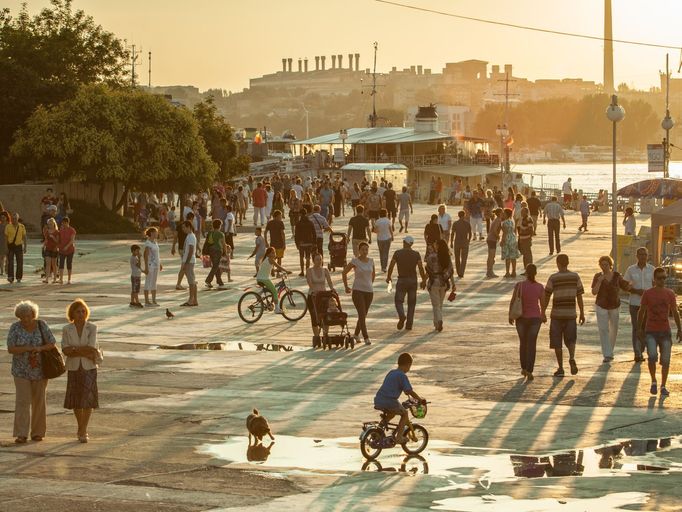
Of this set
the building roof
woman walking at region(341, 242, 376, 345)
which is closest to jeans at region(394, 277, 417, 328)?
woman walking at region(341, 242, 376, 345)

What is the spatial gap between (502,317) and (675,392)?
25.4ft

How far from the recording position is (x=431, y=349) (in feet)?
72.8

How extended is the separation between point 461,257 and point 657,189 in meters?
6.37

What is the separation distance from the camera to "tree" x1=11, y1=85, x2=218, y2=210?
48.2m

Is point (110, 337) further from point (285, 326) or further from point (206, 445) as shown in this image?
point (206, 445)

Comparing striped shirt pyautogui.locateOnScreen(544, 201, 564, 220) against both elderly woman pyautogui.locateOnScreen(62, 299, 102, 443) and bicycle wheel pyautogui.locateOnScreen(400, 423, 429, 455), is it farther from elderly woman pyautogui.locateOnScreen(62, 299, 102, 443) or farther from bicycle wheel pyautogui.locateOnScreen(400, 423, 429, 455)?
elderly woman pyautogui.locateOnScreen(62, 299, 102, 443)

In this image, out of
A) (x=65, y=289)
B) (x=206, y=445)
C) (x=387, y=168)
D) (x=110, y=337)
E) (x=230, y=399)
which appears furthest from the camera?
(x=387, y=168)

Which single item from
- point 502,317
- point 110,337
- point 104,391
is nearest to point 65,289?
point 110,337

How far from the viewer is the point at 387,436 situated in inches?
575

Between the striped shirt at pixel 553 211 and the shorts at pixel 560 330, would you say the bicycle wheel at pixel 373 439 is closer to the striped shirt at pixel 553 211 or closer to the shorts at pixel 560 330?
the shorts at pixel 560 330

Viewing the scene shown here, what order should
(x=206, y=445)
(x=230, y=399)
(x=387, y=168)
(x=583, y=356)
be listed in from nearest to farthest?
1. (x=206, y=445)
2. (x=230, y=399)
3. (x=583, y=356)
4. (x=387, y=168)

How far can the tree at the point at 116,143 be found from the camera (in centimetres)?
4816

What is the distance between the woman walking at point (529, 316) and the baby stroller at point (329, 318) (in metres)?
3.56

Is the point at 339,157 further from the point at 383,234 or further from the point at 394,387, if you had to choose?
the point at 394,387
